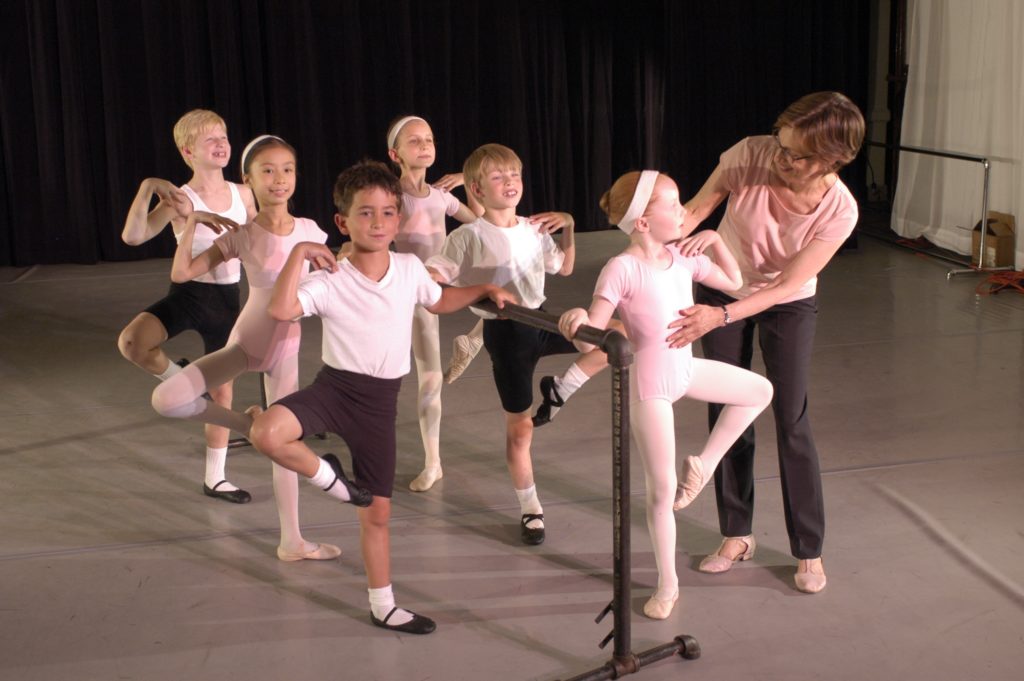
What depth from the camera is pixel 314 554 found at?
3.71 m

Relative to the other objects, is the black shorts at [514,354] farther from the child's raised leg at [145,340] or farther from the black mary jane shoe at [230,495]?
the child's raised leg at [145,340]

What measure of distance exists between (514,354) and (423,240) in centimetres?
81

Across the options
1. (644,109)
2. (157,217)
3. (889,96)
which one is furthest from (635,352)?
(889,96)

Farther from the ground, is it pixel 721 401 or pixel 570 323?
pixel 570 323

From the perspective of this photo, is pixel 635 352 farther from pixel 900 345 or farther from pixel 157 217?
pixel 900 345

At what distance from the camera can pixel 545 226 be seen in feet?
12.7

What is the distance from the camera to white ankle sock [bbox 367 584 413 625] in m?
3.23

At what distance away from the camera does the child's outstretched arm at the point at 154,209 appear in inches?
160

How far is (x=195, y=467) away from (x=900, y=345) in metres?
3.51

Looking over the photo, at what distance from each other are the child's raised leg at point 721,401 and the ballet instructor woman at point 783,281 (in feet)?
0.40

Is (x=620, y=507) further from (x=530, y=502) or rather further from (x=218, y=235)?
(x=218, y=235)

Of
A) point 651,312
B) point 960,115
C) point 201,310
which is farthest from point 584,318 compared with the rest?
point 960,115

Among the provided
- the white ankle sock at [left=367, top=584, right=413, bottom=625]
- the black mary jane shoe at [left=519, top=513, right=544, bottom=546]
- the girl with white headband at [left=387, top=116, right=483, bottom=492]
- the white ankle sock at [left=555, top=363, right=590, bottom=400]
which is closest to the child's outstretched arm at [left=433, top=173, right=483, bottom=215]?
the girl with white headband at [left=387, top=116, right=483, bottom=492]

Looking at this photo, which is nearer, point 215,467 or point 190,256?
point 190,256
